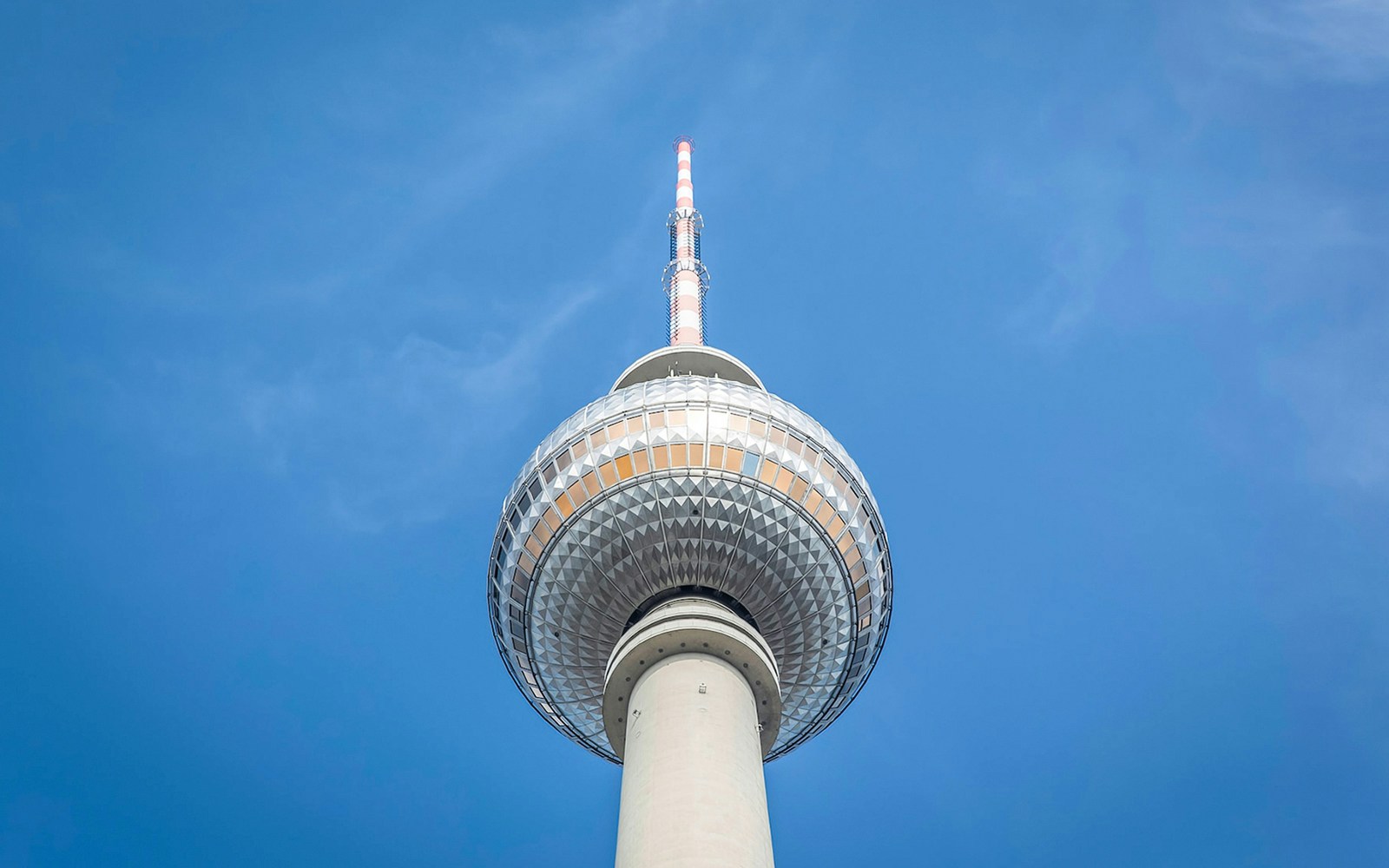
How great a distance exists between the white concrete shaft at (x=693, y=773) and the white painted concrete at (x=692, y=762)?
0.02 meters

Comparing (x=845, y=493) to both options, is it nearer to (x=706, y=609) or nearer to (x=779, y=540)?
(x=779, y=540)

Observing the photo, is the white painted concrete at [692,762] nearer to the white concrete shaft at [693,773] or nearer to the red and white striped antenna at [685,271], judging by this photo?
the white concrete shaft at [693,773]

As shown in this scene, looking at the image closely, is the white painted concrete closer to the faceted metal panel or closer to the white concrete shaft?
the white concrete shaft

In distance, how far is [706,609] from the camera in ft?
118

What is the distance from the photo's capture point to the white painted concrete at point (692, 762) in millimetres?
30094

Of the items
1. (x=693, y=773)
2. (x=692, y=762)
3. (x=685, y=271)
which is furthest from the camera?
(x=685, y=271)

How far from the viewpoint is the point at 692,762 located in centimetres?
3184

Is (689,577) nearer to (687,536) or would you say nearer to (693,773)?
(687,536)

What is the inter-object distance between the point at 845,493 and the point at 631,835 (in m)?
14.3

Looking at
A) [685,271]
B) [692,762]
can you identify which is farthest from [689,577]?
[685,271]

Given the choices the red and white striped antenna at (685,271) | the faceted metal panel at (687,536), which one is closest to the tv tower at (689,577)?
the faceted metal panel at (687,536)

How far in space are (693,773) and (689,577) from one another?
7660mm

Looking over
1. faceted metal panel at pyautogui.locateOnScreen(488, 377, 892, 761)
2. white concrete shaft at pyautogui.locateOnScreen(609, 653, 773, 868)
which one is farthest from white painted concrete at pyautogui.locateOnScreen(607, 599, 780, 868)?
faceted metal panel at pyautogui.locateOnScreen(488, 377, 892, 761)

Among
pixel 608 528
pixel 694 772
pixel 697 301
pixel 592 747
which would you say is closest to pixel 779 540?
pixel 608 528
